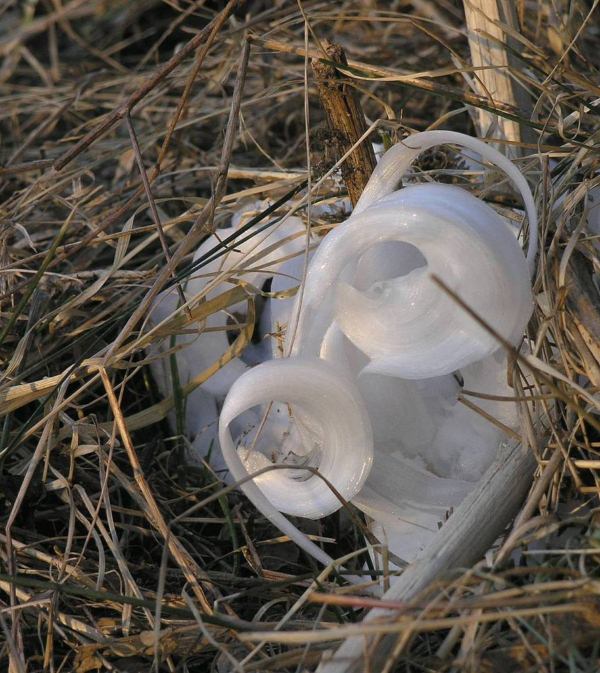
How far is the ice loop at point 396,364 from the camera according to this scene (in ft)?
3.42

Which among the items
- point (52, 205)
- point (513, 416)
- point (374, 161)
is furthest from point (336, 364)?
point (52, 205)

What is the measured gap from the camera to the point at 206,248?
148 centimetres

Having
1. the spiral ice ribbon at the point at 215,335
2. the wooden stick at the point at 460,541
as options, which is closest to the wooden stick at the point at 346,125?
the spiral ice ribbon at the point at 215,335

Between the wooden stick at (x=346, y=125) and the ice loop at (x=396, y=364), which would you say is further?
the wooden stick at (x=346, y=125)

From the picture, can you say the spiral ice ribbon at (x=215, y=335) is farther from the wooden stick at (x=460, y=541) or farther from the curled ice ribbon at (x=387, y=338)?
the wooden stick at (x=460, y=541)

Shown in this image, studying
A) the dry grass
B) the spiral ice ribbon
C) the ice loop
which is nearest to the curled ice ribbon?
the ice loop

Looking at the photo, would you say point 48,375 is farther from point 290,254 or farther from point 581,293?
point 581,293

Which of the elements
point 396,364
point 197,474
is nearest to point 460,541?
point 396,364

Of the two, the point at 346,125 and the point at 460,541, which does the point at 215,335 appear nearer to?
the point at 346,125

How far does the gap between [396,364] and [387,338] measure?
0.04 m

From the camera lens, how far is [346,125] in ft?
4.41

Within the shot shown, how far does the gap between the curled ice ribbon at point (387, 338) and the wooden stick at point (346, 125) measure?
12cm

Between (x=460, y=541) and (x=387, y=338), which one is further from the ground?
(x=387, y=338)

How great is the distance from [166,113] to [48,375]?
98 cm
